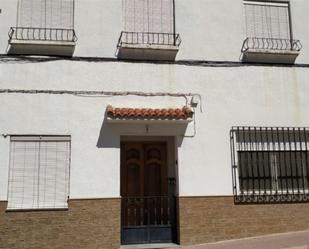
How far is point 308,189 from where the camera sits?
34.3ft

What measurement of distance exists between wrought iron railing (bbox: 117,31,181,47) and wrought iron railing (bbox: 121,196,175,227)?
3.58 m

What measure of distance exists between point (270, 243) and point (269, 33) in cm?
504

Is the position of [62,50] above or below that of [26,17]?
below

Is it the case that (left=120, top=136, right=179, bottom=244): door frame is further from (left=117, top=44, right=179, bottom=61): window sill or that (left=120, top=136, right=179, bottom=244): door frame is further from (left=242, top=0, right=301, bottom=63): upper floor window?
(left=242, top=0, right=301, bottom=63): upper floor window

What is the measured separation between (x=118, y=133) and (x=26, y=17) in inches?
131

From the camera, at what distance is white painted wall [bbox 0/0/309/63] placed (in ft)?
32.5

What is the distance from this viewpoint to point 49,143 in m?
9.46

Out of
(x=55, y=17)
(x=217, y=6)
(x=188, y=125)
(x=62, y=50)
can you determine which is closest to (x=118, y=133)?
(x=188, y=125)

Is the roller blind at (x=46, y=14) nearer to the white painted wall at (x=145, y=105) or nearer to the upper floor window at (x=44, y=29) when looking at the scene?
the upper floor window at (x=44, y=29)

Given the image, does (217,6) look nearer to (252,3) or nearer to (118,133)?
(252,3)

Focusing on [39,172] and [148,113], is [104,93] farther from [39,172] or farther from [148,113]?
[39,172]

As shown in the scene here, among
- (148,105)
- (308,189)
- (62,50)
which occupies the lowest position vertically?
(308,189)

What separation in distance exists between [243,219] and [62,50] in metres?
5.58

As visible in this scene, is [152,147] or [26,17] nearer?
[26,17]
